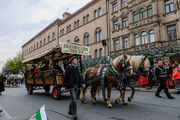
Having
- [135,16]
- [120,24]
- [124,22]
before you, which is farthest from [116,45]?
A: [135,16]

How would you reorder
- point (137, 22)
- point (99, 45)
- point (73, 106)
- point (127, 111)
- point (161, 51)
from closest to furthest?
point (73, 106) → point (127, 111) → point (161, 51) → point (137, 22) → point (99, 45)

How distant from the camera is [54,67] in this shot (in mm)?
11445

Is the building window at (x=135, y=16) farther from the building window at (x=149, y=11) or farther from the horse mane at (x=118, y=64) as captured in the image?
the horse mane at (x=118, y=64)

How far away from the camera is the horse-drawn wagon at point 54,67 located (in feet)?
35.4

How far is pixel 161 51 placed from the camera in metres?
19.2

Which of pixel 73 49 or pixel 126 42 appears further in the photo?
pixel 126 42

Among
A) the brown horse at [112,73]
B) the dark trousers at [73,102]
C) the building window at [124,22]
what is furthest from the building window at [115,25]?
the dark trousers at [73,102]

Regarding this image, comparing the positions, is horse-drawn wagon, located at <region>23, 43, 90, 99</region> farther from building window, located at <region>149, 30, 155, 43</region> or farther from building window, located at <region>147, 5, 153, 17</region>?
building window, located at <region>147, 5, 153, 17</region>

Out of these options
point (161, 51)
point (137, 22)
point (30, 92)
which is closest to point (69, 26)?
point (137, 22)

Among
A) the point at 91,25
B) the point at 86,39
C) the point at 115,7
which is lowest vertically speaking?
the point at 86,39

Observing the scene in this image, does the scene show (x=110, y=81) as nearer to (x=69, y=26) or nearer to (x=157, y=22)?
(x=157, y=22)

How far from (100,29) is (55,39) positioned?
61.9ft

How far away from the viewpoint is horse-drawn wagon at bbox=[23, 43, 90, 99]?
10.8 meters

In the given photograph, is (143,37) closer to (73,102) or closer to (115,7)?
(115,7)
